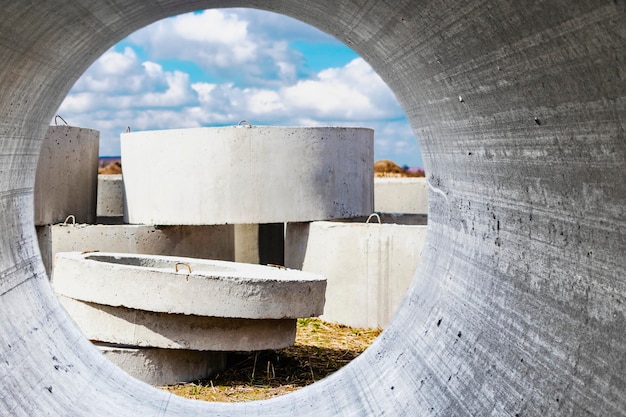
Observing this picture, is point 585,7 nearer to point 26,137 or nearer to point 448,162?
point 448,162

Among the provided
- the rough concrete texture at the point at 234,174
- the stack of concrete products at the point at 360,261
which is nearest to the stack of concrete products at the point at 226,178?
the rough concrete texture at the point at 234,174

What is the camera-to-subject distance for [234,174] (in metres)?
8.22

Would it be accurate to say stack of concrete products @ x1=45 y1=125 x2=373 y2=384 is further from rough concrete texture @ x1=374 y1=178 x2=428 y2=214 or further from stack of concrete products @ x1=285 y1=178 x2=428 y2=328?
rough concrete texture @ x1=374 y1=178 x2=428 y2=214

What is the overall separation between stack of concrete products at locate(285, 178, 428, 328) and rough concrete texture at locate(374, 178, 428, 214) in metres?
3.52

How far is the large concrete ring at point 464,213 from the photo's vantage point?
1.99m

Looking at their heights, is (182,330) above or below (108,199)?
below

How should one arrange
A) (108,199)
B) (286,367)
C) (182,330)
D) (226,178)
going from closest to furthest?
(182,330), (286,367), (226,178), (108,199)

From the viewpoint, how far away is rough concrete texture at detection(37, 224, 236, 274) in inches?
319

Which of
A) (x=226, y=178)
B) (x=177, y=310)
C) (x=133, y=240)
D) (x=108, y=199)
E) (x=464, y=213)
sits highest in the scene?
(x=226, y=178)

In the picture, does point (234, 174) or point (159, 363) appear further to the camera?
point (234, 174)

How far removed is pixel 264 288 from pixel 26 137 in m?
2.66

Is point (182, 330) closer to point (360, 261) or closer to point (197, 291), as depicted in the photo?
point (197, 291)

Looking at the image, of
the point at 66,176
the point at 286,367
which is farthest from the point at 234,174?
the point at 286,367

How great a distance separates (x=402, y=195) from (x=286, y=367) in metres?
Result: 5.76
